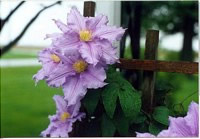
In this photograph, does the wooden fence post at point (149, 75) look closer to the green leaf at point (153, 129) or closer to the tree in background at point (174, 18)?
the green leaf at point (153, 129)

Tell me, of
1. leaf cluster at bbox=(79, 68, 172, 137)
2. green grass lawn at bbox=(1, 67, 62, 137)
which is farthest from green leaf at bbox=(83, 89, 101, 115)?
green grass lawn at bbox=(1, 67, 62, 137)

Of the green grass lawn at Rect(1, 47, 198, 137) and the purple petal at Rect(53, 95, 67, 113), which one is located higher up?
the purple petal at Rect(53, 95, 67, 113)

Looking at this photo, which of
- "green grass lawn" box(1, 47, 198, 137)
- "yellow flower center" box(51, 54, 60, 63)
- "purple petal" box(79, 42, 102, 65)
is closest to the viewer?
"purple petal" box(79, 42, 102, 65)

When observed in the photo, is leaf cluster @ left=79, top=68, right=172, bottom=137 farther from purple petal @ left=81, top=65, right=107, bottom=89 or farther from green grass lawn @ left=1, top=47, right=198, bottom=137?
green grass lawn @ left=1, top=47, right=198, bottom=137

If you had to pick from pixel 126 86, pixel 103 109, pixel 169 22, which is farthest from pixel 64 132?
pixel 169 22

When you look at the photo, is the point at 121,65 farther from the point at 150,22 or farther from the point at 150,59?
the point at 150,22

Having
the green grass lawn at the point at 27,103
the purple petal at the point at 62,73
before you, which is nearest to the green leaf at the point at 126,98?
the purple petal at the point at 62,73

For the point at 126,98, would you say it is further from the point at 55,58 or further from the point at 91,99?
the point at 55,58
